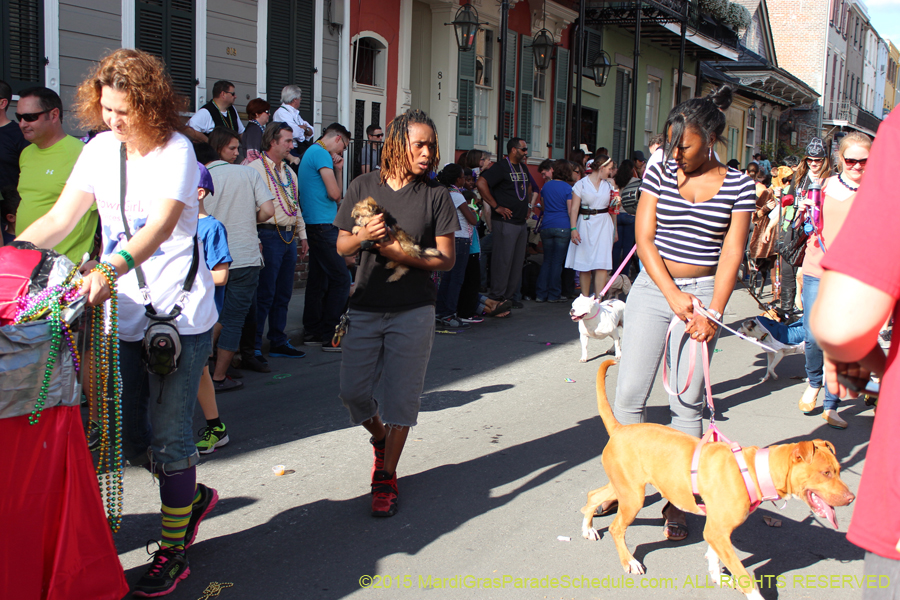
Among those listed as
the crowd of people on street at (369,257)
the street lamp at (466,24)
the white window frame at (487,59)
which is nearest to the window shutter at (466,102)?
the white window frame at (487,59)

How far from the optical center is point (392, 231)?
11.5 feet

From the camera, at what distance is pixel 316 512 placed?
3.82 meters

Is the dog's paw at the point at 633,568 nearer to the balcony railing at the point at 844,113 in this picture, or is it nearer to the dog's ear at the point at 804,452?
the dog's ear at the point at 804,452

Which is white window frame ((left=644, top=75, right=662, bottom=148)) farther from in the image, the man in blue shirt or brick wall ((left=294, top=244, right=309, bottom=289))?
the man in blue shirt

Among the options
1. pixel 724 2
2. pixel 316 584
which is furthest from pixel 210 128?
pixel 724 2

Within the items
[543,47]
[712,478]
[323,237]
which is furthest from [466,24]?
[712,478]

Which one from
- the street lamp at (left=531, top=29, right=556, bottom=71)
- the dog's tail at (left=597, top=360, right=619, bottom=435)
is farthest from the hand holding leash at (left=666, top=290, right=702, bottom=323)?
the street lamp at (left=531, top=29, right=556, bottom=71)

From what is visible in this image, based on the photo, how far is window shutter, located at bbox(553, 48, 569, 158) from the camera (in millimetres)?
18641

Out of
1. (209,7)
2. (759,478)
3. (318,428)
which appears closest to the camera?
(759,478)

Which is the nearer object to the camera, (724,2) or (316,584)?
(316,584)

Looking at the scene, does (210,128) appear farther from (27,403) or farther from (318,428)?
(27,403)

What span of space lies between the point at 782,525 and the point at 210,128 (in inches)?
303

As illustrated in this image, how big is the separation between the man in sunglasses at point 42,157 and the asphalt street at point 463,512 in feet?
5.82

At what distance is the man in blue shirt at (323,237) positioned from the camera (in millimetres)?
7457
